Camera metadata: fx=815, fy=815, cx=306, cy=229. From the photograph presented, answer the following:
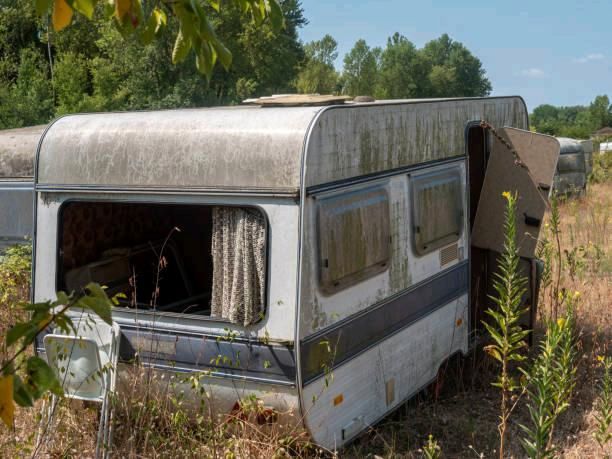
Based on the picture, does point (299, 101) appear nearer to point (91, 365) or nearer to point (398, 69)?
point (91, 365)

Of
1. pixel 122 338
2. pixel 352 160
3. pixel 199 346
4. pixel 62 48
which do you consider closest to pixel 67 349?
pixel 122 338

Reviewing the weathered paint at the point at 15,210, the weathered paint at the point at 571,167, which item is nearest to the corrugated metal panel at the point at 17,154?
the weathered paint at the point at 15,210

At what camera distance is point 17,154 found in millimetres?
8258

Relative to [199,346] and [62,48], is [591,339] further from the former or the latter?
[62,48]

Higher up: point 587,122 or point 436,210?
point 587,122

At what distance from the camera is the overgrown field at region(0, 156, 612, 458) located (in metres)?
4.45

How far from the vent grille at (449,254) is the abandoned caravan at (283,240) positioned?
0.09 ft

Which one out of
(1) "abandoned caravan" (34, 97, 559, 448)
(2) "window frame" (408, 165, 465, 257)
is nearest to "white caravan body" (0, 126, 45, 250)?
(1) "abandoned caravan" (34, 97, 559, 448)

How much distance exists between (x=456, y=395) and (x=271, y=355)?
2.55 m

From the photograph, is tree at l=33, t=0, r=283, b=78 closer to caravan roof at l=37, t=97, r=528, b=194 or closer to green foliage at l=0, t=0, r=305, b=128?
caravan roof at l=37, t=97, r=528, b=194

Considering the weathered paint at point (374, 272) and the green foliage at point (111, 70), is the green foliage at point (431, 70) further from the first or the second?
the weathered paint at point (374, 272)

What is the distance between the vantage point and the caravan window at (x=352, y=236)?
4.50 meters

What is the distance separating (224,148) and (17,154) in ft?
14.6

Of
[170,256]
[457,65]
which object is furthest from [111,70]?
[457,65]
